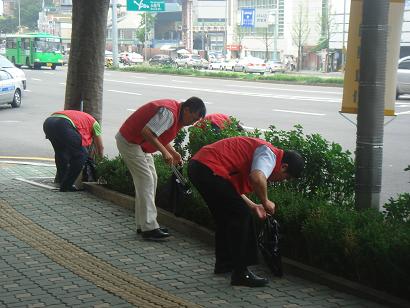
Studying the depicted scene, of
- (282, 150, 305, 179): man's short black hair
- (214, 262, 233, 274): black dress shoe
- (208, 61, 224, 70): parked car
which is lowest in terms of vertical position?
(208, 61, 224, 70): parked car

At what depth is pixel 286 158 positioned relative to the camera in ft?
19.7

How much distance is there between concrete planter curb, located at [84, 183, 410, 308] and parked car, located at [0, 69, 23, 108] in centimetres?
1731

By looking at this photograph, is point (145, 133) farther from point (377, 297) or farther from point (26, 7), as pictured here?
point (26, 7)

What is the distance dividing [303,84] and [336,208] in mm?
37088

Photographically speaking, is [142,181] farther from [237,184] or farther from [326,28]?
[326,28]

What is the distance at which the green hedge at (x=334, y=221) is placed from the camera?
571 centimetres

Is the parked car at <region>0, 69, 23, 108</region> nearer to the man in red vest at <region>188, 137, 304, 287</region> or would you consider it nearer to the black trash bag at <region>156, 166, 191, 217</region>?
the black trash bag at <region>156, 166, 191, 217</region>

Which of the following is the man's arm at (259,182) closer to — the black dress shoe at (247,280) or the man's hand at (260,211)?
the man's hand at (260,211)

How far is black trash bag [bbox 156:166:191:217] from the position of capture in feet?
26.6

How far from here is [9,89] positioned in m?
26.5

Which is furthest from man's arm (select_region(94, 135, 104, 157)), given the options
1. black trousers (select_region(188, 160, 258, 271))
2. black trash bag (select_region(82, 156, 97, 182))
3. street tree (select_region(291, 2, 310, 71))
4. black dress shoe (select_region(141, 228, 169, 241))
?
street tree (select_region(291, 2, 310, 71))

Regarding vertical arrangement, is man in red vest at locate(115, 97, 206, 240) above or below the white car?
above

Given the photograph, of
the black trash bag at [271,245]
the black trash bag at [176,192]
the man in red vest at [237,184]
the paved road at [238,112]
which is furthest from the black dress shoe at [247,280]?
the paved road at [238,112]

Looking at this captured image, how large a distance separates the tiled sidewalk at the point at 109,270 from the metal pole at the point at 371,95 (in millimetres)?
1142
